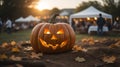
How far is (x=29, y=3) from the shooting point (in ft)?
236

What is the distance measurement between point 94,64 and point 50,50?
5.76 ft

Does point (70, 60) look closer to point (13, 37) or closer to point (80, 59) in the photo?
point (80, 59)

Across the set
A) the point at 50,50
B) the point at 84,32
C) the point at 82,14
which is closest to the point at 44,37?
the point at 50,50

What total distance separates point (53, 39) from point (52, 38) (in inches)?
1.5

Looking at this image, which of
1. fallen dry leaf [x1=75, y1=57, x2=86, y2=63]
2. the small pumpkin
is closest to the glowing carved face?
the small pumpkin


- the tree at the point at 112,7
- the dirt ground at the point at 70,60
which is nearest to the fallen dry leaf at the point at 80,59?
the dirt ground at the point at 70,60

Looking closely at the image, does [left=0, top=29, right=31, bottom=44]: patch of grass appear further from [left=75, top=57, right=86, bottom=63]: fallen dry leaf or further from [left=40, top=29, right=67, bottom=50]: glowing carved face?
[left=75, top=57, right=86, bottom=63]: fallen dry leaf

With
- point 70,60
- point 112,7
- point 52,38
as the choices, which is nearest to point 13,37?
point 52,38

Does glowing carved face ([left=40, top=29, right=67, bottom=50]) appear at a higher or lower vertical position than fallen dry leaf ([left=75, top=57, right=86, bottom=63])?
higher

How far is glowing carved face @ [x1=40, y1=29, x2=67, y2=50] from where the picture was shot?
8.16 meters

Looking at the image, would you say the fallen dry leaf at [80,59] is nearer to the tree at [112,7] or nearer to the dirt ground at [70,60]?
the dirt ground at [70,60]

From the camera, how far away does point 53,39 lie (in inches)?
322

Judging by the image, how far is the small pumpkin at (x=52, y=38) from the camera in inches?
322

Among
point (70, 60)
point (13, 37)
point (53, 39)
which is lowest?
point (13, 37)
